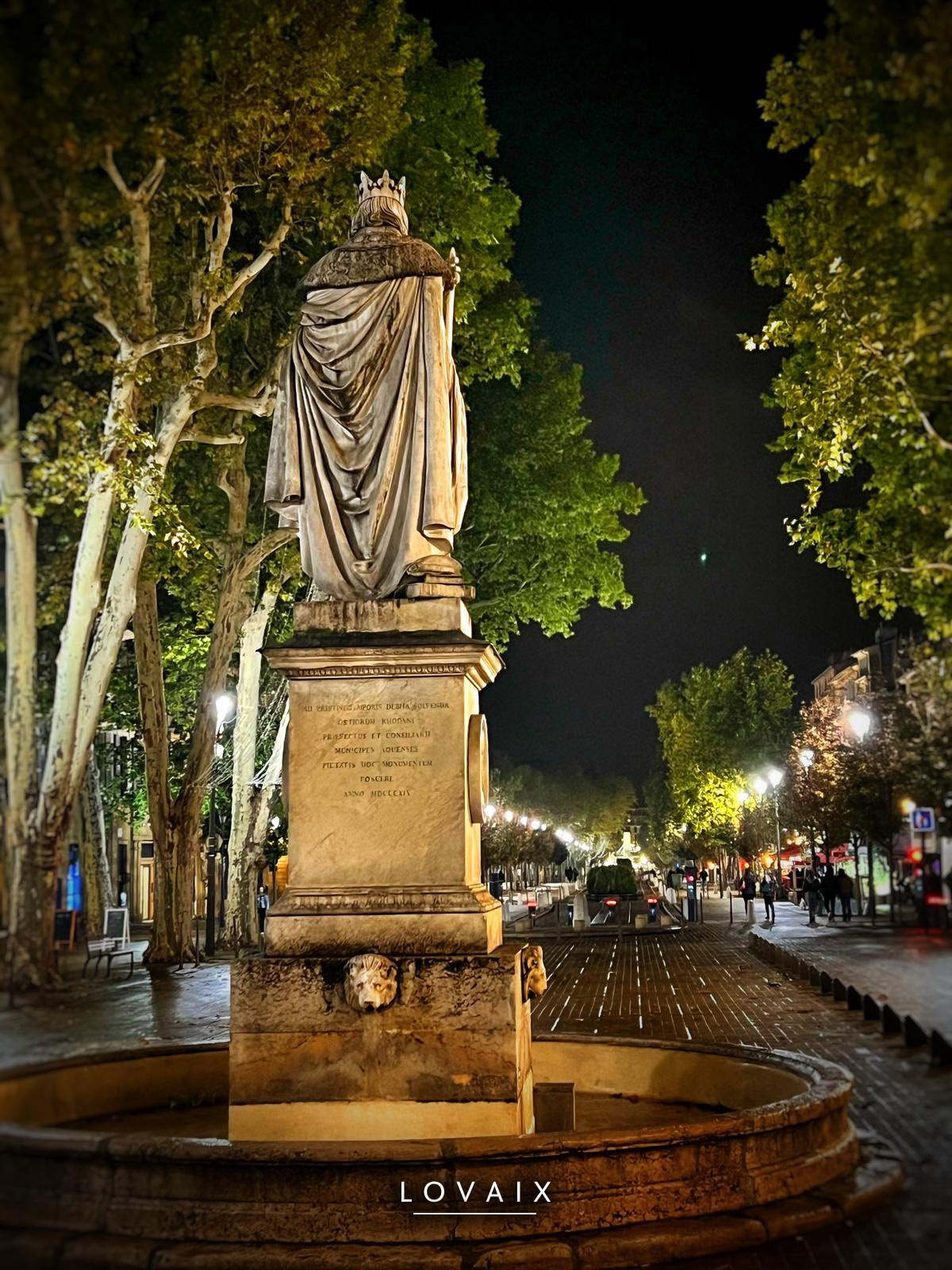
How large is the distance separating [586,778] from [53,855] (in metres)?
155

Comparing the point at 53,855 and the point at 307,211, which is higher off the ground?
the point at 307,211

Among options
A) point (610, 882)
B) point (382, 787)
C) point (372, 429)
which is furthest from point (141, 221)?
point (610, 882)

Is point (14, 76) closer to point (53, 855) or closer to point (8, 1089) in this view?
point (53, 855)

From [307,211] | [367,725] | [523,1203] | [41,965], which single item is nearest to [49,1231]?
[41,965]

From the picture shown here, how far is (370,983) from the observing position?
6.73 meters

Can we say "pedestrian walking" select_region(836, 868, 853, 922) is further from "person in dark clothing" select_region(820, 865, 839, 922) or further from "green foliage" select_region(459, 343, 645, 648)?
"green foliage" select_region(459, 343, 645, 648)

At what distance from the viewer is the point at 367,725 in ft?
24.1

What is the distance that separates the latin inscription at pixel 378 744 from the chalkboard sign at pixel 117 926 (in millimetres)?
1400

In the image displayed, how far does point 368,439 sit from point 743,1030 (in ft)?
29.8

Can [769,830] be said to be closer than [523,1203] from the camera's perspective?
No

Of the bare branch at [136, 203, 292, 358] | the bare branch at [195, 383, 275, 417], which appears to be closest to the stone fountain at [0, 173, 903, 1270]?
the bare branch at [136, 203, 292, 358]

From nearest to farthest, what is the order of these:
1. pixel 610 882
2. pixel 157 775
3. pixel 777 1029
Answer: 1. pixel 157 775
2. pixel 777 1029
3. pixel 610 882

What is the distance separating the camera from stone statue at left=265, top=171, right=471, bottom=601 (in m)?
7.82

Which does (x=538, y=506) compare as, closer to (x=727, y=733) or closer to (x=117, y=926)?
(x=117, y=926)
